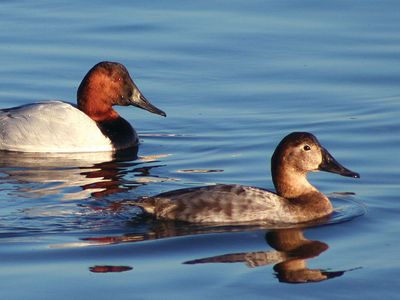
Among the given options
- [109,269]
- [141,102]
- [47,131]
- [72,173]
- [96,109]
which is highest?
[141,102]

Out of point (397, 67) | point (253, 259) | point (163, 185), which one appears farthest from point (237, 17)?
point (253, 259)

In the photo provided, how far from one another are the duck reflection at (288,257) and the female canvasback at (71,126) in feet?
14.7

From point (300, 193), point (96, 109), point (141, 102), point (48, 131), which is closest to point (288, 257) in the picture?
point (300, 193)

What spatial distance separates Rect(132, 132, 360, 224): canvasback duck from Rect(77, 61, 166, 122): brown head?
4.25 m

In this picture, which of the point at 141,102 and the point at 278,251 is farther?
the point at 141,102

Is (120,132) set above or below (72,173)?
above

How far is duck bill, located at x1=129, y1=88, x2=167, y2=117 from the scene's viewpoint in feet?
49.1

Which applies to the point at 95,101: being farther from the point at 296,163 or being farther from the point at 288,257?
the point at 288,257

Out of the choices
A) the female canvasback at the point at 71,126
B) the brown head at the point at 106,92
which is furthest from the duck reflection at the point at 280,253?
the brown head at the point at 106,92

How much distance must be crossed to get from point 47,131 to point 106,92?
104 cm

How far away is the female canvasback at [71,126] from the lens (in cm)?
1463

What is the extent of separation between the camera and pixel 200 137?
1448 centimetres

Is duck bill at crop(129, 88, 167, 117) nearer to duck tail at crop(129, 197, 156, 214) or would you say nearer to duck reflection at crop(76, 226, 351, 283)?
duck tail at crop(129, 197, 156, 214)

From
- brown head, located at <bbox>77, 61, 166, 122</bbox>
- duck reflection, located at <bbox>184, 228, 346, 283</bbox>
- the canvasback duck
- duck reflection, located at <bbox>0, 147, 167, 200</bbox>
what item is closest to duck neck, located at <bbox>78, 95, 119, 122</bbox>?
brown head, located at <bbox>77, 61, 166, 122</bbox>
